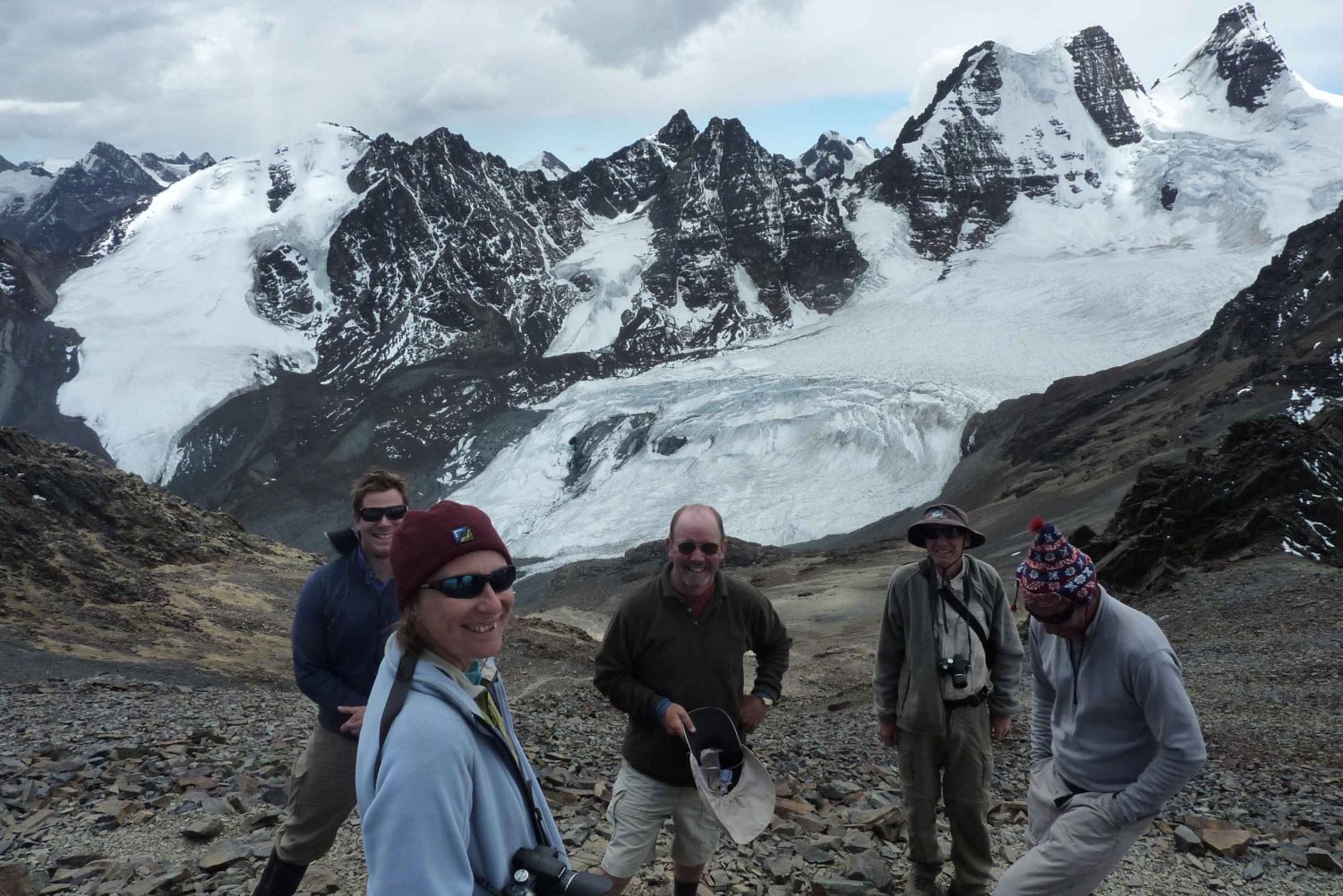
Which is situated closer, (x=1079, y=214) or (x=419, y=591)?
(x=419, y=591)

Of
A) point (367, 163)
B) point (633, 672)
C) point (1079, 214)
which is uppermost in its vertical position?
point (367, 163)

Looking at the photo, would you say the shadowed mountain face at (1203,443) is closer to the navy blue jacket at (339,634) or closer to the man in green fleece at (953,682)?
the man in green fleece at (953,682)

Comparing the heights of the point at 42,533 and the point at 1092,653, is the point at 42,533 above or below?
above

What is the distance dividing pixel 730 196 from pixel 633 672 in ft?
388

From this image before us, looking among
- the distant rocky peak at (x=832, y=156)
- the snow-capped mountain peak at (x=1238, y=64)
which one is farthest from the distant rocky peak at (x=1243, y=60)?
the distant rocky peak at (x=832, y=156)

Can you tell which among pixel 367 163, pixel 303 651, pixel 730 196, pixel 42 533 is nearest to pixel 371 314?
pixel 367 163

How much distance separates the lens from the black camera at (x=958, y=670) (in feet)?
16.5

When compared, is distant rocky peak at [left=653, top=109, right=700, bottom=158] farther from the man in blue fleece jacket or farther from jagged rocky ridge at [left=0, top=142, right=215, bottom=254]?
the man in blue fleece jacket

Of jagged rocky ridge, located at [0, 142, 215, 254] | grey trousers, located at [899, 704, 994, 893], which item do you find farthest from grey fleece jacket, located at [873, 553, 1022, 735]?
jagged rocky ridge, located at [0, 142, 215, 254]

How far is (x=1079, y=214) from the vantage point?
113 metres

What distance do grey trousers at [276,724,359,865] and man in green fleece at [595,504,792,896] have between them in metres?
1.23

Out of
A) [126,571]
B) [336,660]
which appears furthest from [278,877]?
[126,571]

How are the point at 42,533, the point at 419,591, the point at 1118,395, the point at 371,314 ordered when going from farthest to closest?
the point at 371,314 → the point at 1118,395 → the point at 42,533 → the point at 419,591

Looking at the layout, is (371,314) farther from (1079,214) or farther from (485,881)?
(485,881)
